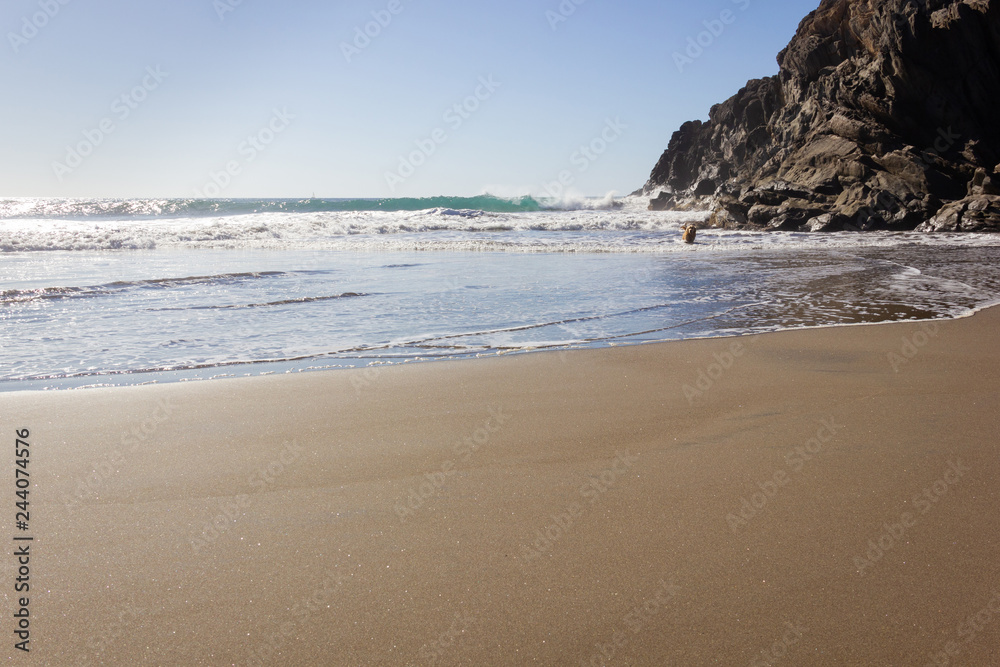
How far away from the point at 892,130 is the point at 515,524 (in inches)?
1149

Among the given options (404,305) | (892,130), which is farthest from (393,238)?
(892,130)

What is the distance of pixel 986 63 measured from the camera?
26.4 m

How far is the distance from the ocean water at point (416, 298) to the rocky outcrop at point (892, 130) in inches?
144

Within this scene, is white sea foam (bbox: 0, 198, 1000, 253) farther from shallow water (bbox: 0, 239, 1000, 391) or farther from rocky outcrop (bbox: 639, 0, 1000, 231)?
shallow water (bbox: 0, 239, 1000, 391)

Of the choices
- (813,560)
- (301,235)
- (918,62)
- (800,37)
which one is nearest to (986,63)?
(918,62)

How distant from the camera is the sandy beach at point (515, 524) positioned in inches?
77.0

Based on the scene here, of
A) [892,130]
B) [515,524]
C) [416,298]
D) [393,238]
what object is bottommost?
[515,524]

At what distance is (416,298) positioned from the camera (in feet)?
30.1

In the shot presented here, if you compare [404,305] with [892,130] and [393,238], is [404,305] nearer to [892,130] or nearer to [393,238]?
[393,238]

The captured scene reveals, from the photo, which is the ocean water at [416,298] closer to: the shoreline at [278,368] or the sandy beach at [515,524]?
the shoreline at [278,368]

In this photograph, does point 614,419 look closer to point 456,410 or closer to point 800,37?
point 456,410

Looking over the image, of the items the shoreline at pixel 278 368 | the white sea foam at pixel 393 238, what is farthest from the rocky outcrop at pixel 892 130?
the shoreline at pixel 278 368

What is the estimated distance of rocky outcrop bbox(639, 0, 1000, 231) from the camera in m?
22.5

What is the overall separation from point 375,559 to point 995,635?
198 centimetres
